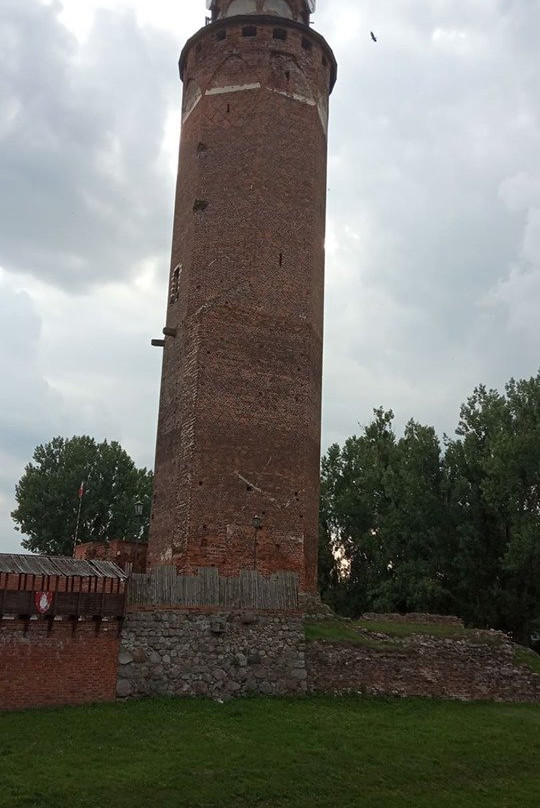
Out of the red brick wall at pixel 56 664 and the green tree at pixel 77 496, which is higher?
the green tree at pixel 77 496

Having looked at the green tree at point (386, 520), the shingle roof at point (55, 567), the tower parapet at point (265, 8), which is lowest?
the shingle roof at point (55, 567)

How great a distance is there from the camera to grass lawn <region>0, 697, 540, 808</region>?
10.3 meters

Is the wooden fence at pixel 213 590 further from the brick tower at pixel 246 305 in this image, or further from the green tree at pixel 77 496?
the green tree at pixel 77 496

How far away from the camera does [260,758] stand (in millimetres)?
11734

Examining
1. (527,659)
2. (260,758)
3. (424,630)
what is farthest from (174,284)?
(260,758)

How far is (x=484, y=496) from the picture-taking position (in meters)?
26.4

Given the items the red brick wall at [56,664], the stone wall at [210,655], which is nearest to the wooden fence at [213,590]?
the stone wall at [210,655]

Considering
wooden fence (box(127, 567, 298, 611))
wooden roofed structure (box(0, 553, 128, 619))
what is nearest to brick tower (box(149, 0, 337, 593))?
wooden fence (box(127, 567, 298, 611))

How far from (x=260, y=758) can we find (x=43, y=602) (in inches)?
190

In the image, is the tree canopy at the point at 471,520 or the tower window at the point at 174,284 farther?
the tree canopy at the point at 471,520

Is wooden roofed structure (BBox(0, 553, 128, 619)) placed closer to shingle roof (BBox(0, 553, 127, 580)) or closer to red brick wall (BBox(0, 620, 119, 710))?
shingle roof (BBox(0, 553, 127, 580))

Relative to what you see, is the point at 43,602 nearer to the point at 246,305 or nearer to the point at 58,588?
the point at 58,588

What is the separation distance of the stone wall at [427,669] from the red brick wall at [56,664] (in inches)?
175

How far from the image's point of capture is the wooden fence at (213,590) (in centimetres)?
1509
